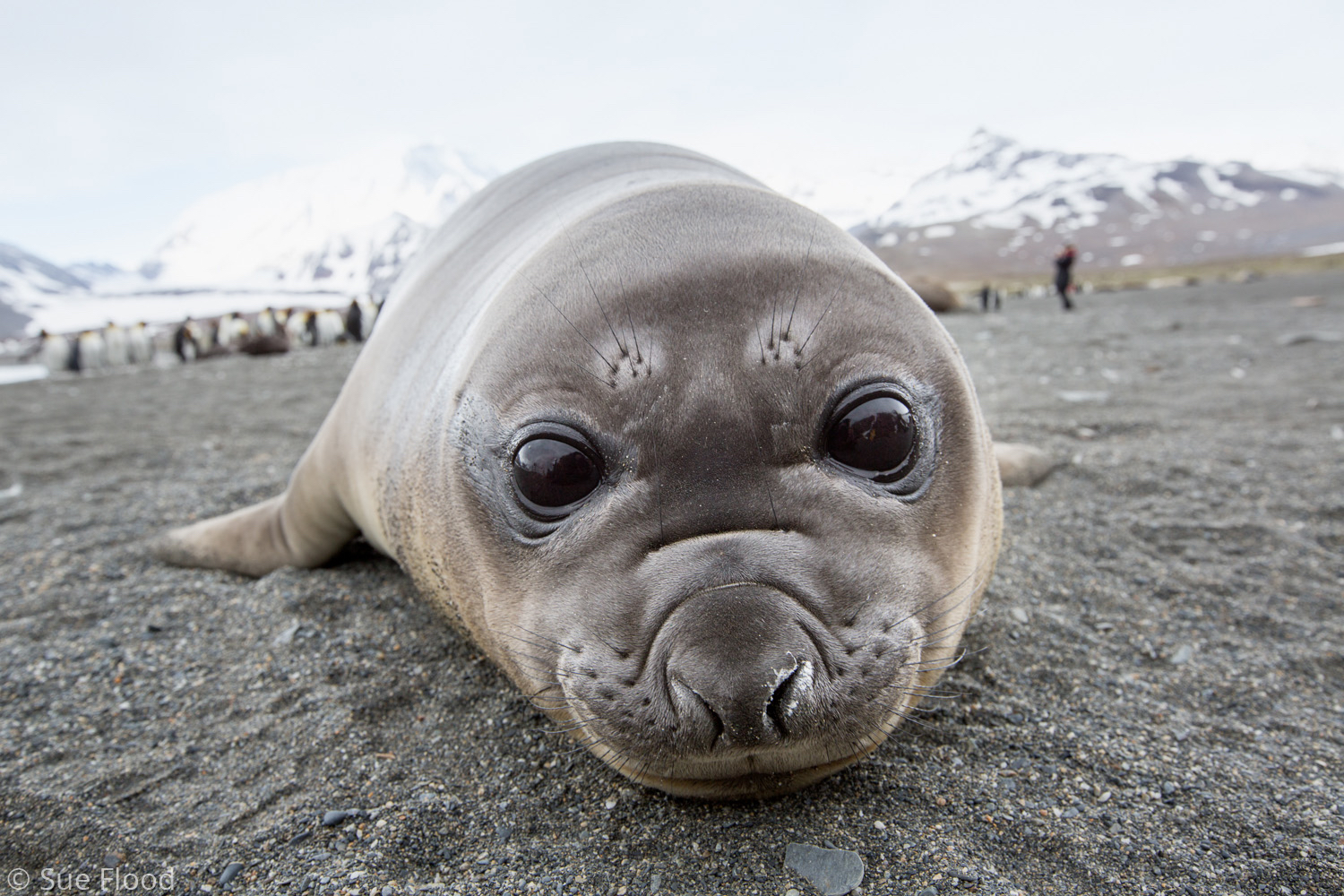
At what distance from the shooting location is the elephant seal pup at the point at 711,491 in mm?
1485

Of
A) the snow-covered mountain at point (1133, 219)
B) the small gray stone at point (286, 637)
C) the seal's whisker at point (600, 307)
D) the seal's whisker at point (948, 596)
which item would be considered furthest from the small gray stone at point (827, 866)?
the snow-covered mountain at point (1133, 219)

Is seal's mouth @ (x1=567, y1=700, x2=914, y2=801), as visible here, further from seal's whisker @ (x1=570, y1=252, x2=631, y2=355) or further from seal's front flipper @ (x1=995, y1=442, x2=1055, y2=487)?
seal's front flipper @ (x1=995, y1=442, x2=1055, y2=487)

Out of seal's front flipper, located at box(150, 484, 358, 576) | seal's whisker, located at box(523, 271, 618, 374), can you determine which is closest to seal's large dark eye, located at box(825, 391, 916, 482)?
seal's whisker, located at box(523, 271, 618, 374)

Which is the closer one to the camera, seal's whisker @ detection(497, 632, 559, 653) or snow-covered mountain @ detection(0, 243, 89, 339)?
seal's whisker @ detection(497, 632, 559, 653)

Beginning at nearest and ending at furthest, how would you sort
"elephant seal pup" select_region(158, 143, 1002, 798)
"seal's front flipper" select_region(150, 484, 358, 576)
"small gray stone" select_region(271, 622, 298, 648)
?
"elephant seal pup" select_region(158, 143, 1002, 798), "small gray stone" select_region(271, 622, 298, 648), "seal's front flipper" select_region(150, 484, 358, 576)

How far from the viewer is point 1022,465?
13.1 ft

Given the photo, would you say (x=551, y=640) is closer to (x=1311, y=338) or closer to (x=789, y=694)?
(x=789, y=694)

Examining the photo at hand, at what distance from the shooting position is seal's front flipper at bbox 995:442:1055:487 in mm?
3939

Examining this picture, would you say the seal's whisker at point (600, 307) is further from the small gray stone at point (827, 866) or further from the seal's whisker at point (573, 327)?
the small gray stone at point (827, 866)

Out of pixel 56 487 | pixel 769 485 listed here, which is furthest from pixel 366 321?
pixel 769 485

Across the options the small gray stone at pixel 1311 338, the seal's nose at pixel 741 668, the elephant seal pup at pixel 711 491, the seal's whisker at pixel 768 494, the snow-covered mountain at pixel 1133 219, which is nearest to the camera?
the seal's nose at pixel 741 668

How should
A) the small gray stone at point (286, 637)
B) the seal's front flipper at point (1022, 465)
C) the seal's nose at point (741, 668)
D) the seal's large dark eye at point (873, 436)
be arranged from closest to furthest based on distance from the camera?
the seal's nose at point (741, 668)
the seal's large dark eye at point (873, 436)
the small gray stone at point (286, 637)
the seal's front flipper at point (1022, 465)

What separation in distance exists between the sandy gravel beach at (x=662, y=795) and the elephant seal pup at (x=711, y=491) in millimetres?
192

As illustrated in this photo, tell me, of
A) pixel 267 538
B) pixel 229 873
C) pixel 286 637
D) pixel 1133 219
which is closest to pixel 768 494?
pixel 229 873
